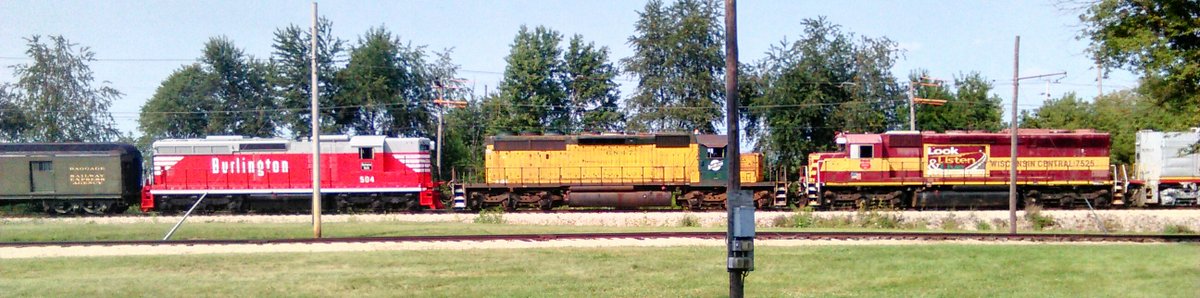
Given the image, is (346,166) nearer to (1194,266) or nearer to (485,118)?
(485,118)

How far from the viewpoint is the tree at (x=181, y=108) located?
42656 millimetres

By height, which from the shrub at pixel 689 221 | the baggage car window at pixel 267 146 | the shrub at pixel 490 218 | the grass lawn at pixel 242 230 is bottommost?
the shrub at pixel 689 221

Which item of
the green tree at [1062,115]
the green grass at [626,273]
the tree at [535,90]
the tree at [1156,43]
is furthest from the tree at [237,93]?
the green tree at [1062,115]

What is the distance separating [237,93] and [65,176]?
Answer: 14230 millimetres

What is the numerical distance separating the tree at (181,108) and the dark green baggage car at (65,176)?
477 inches

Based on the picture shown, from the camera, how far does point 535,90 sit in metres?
44.1

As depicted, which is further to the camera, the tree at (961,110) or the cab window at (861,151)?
the tree at (961,110)

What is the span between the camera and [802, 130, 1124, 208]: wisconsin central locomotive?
30234 mm

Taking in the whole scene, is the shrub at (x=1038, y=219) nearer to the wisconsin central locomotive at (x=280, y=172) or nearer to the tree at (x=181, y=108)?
the wisconsin central locomotive at (x=280, y=172)

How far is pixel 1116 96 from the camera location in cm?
5038

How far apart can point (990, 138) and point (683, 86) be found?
13.9 meters

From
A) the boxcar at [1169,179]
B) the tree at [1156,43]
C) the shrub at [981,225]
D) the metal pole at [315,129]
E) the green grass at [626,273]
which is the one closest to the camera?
the green grass at [626,273]

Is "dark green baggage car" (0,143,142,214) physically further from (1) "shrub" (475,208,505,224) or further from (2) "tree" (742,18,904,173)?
(2) "tree" (742,18,904,173)

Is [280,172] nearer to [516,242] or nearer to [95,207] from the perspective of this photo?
[95,207]
